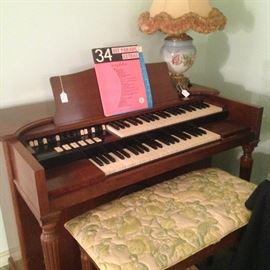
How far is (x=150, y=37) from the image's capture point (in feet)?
5.52

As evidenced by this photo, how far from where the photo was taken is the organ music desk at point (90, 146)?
1011 millimetres

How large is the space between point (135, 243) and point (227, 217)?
34 centimetres

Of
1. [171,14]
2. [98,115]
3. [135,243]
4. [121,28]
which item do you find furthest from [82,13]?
[135,243]

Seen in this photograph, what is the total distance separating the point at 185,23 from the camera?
4.34ft

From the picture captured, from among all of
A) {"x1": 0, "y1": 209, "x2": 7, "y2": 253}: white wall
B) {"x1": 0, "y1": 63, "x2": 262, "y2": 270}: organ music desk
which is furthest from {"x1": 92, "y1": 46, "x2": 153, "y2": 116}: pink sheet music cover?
{"x1": 0, "y1": 209, "x2": 7, "y2": 253}: white wall

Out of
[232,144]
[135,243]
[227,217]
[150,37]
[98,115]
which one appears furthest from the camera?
[150,37]

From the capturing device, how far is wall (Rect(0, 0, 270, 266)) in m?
1.33

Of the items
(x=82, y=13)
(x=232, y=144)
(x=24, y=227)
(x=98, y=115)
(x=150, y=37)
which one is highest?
(x=82, y=13)

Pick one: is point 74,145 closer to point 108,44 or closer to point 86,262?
point 86,262

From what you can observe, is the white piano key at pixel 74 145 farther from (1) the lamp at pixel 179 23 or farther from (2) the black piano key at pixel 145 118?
(1) the lamp at pixel 179 23

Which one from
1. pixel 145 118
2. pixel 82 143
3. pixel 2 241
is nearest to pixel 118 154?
pixel 82 143

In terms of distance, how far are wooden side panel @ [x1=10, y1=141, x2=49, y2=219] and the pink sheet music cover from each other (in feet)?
1.26

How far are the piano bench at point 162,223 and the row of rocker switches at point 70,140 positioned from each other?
0.25 m

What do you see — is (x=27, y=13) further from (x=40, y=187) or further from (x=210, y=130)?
(x=210, y=130)
